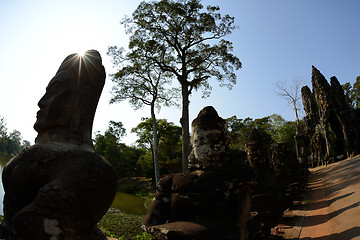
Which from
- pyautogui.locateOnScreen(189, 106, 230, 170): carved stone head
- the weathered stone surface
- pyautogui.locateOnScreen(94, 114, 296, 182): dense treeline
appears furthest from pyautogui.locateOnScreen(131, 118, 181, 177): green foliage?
pyautogui.locateOnScreen(189, 106, 230, 170): carved stone head

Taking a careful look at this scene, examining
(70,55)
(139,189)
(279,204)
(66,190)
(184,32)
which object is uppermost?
(184,32)

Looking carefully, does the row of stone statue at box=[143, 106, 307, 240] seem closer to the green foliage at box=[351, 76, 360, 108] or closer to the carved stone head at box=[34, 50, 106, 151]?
the carved stone head at box=[34, 50, 106, 151]

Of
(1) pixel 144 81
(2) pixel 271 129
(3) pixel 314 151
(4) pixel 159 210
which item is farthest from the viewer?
(2) pixel 271 129

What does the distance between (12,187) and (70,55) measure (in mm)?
1146

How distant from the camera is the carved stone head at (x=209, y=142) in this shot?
299cm

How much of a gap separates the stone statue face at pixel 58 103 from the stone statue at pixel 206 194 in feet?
4.50

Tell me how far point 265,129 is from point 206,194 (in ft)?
142

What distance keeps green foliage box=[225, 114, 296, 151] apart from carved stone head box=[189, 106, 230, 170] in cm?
3375

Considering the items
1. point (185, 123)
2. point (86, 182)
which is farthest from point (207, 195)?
point (185, 123)

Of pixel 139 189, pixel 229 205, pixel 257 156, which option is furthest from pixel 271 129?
pixel 229 205

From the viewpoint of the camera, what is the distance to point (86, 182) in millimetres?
1469

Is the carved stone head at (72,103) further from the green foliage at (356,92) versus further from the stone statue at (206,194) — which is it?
the green foliage at (356,92)

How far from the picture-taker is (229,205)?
2.82m

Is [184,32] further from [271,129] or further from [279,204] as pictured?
[271,129]
